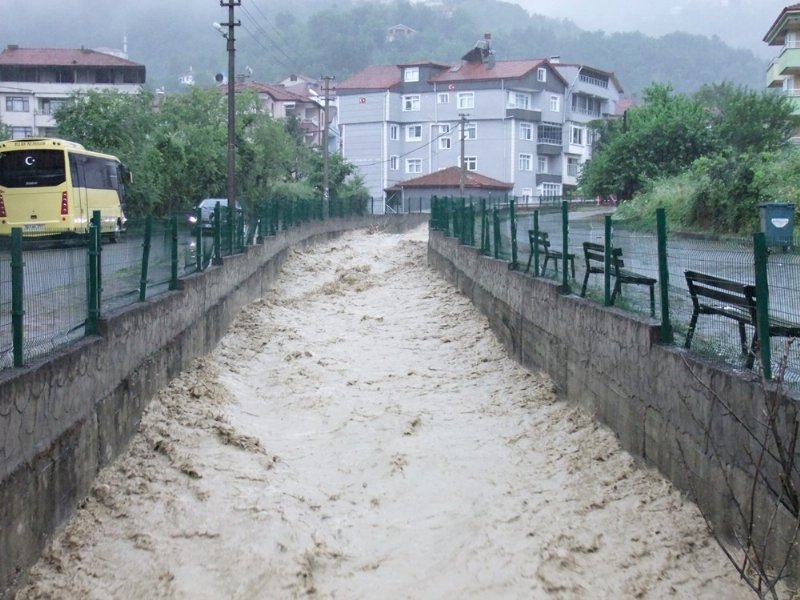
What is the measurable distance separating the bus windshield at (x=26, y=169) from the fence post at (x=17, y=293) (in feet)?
77.9

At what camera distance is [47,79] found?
289 ft

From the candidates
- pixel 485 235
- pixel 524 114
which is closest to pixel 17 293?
pixel 485 235

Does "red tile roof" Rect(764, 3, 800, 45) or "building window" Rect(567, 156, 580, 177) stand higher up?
"red tile roof" Rect(764, 3, 800, 45)

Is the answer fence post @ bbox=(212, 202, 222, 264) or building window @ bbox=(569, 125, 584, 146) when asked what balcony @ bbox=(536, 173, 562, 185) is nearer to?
building window @ bbox=(569, 125, 584, 146)

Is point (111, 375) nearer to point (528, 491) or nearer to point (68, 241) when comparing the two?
point (68, 241)

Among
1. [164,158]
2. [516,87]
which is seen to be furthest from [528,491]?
[516,87]

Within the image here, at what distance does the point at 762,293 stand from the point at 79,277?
19.3 ft

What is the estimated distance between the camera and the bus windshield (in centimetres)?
3053

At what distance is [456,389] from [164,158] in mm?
38177

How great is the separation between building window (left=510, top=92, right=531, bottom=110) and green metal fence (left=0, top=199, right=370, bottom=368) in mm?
69652

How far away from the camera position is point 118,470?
10023 millimetres

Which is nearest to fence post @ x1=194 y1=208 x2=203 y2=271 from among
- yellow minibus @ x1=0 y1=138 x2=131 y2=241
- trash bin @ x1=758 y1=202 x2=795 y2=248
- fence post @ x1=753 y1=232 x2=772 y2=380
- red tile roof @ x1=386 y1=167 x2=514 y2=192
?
fence post @ x1=753 y1=232 x2=772 y2=380

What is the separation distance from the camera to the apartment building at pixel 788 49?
173ft

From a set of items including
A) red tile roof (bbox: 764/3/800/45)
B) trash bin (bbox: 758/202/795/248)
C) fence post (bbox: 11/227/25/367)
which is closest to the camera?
fence post (bbox: 11/227/25/367)
